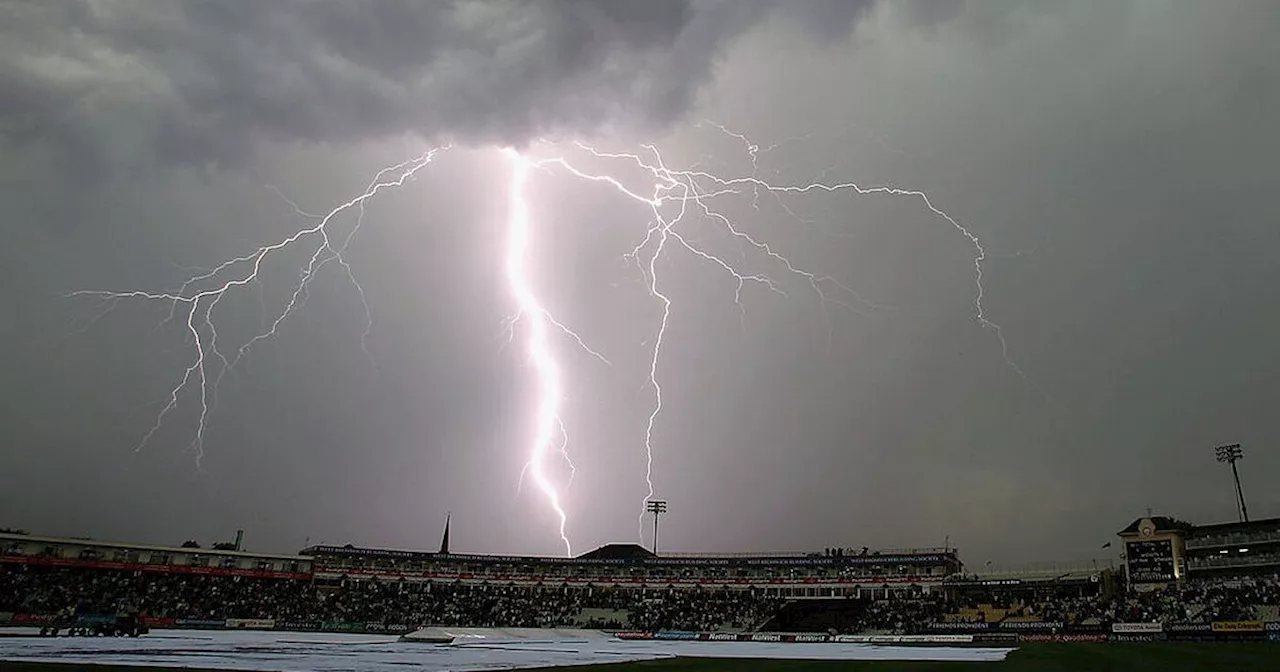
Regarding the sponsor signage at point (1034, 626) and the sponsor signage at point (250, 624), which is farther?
the sponsor signage at point (250, 624)

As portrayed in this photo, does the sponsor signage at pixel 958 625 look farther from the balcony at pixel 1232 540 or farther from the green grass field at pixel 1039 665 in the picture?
the green grass field at pixel 1039 665

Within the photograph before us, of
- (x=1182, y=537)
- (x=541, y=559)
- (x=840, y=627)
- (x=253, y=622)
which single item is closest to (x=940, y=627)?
(x=840, y=627)

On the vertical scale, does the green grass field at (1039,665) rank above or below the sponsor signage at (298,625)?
above

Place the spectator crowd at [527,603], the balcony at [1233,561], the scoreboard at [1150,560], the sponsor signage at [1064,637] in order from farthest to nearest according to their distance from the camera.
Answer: the scoreboard at [1150,560]
the balcony at [1233,561]
the spectator crowd at [527,603]
the sponsor signage at [1064,637]

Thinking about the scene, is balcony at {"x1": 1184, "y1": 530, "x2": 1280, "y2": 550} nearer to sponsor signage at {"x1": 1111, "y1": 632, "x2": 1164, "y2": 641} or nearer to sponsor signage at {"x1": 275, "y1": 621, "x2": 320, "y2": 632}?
sponsor signage at {"x1": 1111, "y1": 632, "x2": 1164, "y2": 641}

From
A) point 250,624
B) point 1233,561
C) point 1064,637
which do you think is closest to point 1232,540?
point 1233,561

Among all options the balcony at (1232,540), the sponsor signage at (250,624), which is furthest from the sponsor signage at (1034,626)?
the sponsor signage at (250,624)
